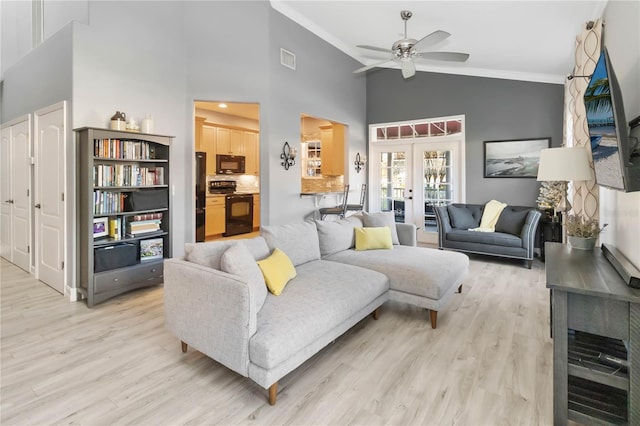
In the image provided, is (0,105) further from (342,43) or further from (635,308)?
(635,308)

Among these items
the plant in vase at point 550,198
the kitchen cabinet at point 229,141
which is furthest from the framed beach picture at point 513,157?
the kitchen cabinet at point 229,141

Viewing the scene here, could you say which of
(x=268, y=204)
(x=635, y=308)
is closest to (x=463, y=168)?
(x=268, y=204)

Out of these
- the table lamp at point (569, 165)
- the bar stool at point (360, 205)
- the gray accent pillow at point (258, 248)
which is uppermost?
the table lamp at point (569, 165)

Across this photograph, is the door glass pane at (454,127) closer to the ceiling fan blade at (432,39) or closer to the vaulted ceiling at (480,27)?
the vaulted ceiling at (480,27)

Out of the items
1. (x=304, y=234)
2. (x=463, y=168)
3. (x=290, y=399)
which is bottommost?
(x=290, y=399)

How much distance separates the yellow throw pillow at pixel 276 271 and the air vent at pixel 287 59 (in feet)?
12.3

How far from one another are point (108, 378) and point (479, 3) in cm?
465

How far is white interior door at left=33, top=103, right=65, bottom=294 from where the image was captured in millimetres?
3715

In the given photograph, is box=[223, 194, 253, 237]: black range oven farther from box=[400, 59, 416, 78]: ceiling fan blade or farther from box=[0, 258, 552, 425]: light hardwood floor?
box=[400, 59, 416, 78]: ceiling fan blade

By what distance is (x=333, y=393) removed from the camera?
2.02m

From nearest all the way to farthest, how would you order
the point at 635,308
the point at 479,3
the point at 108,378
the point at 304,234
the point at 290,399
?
the point at 635,308, the point at 290,399, the point at 108,378, the point at 304,234, the point at 479,3

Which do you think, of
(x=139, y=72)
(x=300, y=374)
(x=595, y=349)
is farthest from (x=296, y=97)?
(x=595, y=349)

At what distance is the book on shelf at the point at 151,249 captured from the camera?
12.7 feet

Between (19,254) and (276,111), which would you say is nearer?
(19,254)
